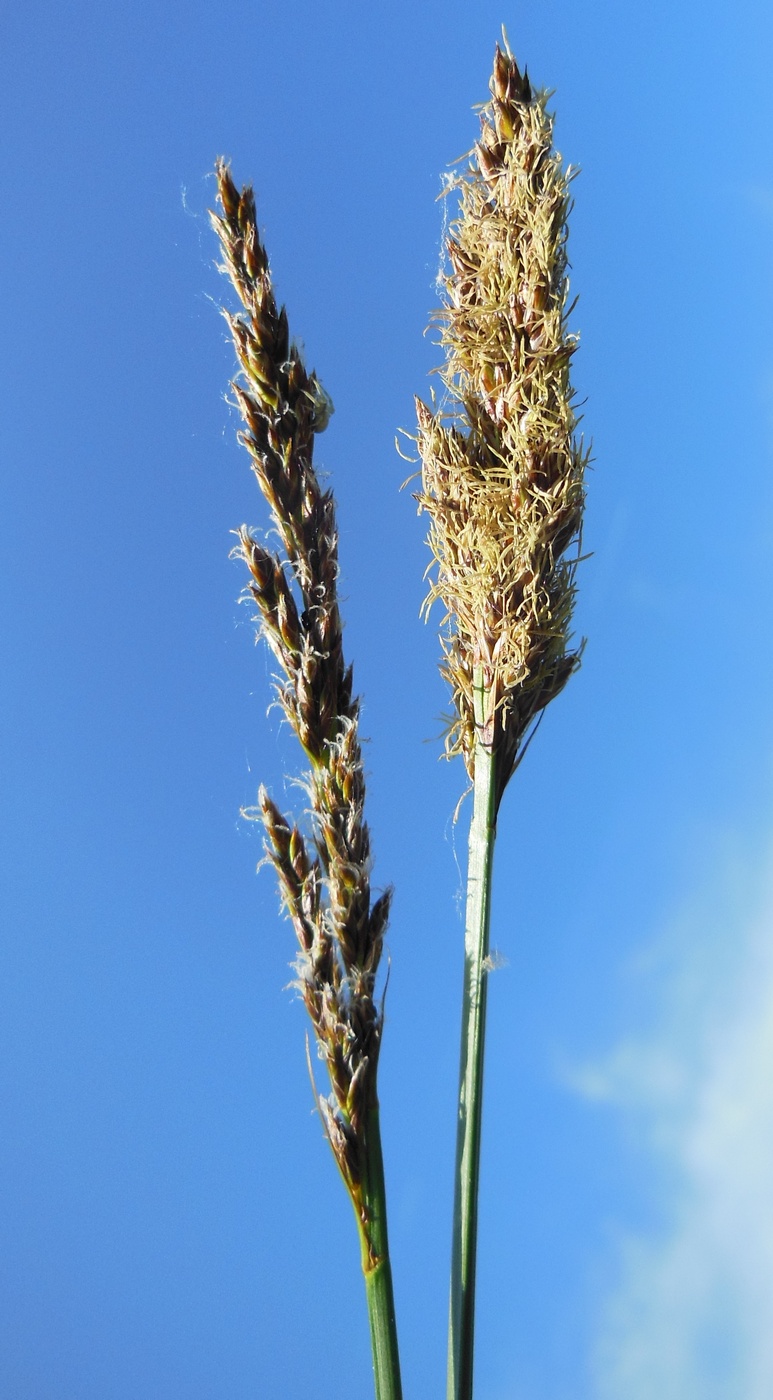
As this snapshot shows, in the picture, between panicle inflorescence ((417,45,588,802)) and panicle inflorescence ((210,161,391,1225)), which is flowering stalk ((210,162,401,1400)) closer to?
panicle inflorescence ((210,161,391,1225))

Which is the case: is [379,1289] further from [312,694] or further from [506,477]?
[506,477]

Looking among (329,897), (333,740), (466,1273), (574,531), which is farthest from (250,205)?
(466,1273)

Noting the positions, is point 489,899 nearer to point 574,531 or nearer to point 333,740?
point 333,740

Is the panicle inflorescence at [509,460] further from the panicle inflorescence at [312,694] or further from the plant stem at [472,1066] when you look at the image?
the panicle inflorescence at [312,694]

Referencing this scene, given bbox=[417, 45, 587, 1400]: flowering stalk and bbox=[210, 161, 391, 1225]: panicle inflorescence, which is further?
bbox=[417, 45, 587, 1400]: flowering stalk

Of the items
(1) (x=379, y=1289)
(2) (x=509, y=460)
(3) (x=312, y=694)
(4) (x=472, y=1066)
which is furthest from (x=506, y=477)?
(1) (x=379, y=1289)

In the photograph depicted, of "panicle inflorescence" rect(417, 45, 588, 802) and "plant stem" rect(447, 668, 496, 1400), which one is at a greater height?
"panicle inflorescence" rect(417, 45, 588, 802)

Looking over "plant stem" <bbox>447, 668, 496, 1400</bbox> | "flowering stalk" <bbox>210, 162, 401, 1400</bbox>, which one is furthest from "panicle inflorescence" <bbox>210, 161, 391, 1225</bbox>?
"plant stem" <bbox>447, 668, 496, 1400</bbox>
